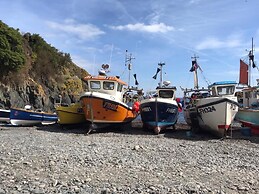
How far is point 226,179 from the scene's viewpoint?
8.09 metres

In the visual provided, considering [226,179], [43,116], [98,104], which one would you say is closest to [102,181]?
[226,179]

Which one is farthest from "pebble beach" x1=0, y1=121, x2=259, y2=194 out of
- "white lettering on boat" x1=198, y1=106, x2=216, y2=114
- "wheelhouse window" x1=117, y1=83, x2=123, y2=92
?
"wheelhouse window" x1=117, y1=83, x2=123, y2=92

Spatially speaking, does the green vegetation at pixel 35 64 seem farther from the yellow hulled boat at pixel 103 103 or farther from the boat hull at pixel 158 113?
the boat hull at pixel 158 113

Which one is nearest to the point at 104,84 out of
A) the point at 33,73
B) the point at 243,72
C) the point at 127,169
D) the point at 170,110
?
the point at 170,110

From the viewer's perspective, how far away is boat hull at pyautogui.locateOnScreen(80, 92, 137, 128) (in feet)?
60.5

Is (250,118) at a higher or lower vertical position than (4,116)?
higher

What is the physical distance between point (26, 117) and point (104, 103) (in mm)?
7859

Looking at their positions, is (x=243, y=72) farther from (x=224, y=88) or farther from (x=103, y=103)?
(x=103, y=103)

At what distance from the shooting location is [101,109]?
61.1ft

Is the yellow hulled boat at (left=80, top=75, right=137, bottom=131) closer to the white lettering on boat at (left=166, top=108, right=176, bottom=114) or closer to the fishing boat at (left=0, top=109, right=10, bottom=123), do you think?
the white lettering on boat at (left=166, top=108, right=176, bottom=114)

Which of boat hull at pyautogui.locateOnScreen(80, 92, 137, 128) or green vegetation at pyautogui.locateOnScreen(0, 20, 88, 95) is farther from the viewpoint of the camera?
green vegetation at pyautogui.locateOnScreen(0, 20, 88, 95)

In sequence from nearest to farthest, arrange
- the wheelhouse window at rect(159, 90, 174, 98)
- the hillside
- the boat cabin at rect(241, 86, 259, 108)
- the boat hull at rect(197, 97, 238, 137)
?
the boat hull at rect(197, 97, 238, 137) → the wheelhouse window at rect(159, 90, 174, 98) → the boat cabin at rect(241, 86, 259, 108) → the hillside

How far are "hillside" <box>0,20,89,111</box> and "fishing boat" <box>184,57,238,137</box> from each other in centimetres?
2049

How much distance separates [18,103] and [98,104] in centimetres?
2606
